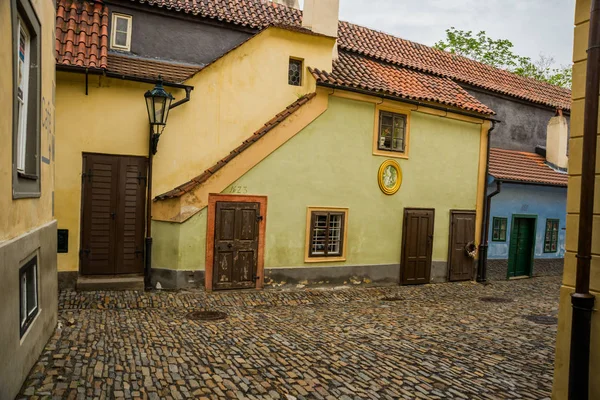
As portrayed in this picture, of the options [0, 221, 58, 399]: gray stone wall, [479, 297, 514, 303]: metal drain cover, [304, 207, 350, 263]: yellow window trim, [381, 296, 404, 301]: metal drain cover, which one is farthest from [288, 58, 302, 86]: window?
[479, 297, 514, 303]: metal drain cover

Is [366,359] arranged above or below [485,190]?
below

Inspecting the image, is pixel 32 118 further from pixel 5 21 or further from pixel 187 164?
pixel 187 164

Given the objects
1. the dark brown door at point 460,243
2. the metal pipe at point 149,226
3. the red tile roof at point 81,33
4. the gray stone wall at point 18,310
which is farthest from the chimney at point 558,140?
the gray stone wall at point 18,310

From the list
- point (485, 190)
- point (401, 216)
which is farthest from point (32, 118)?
point (485, 190)

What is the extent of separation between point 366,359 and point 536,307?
6.84m

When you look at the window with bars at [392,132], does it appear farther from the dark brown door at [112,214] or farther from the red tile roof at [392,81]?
the dark brown door at [112,214]

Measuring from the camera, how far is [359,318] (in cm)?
912

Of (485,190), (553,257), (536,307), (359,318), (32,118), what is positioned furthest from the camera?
(553,257)

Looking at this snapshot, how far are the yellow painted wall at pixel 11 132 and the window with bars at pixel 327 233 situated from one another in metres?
6.36

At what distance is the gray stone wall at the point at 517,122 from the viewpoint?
56.5 feet

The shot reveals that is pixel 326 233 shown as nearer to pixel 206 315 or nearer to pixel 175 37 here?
pixel 206 315

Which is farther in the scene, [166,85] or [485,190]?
[485,190]

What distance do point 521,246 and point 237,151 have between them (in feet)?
37.5

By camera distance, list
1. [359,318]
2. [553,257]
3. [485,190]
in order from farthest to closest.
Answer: [553,257]
[485,190]
[359,318]
